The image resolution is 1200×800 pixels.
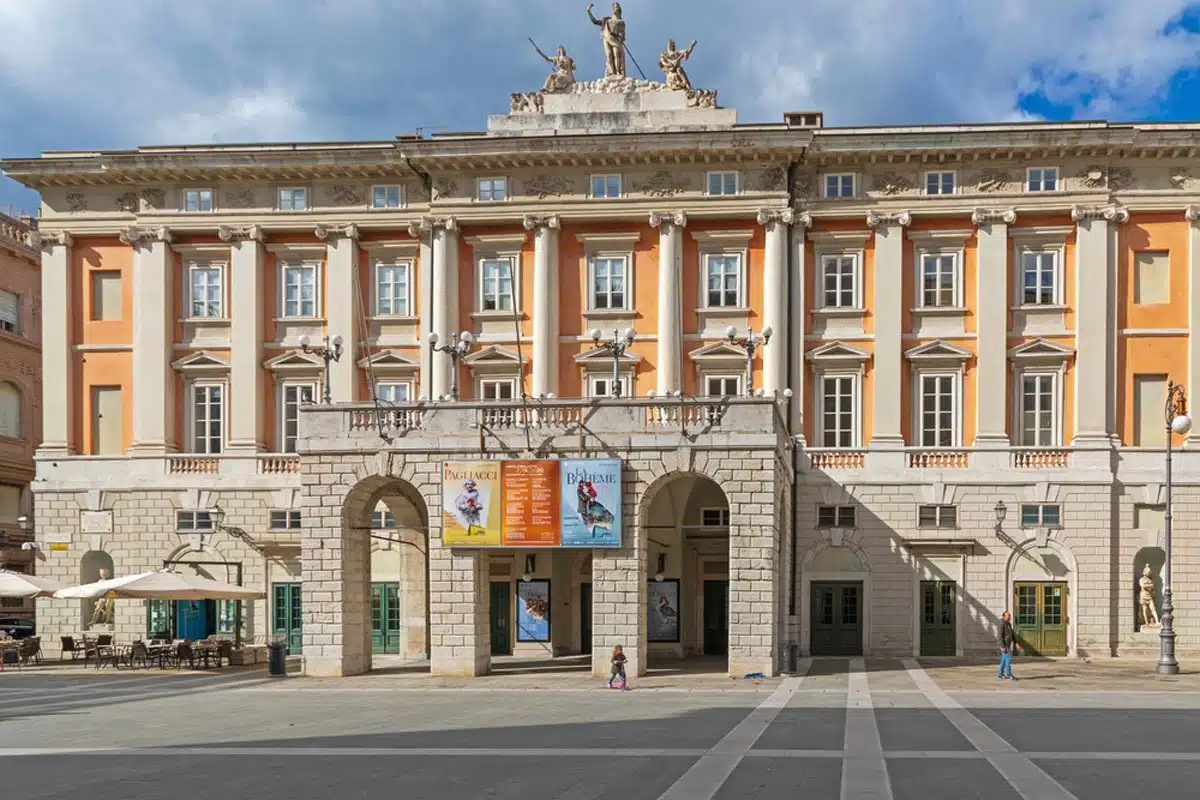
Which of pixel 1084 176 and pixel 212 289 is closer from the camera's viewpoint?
pixel 1084 176

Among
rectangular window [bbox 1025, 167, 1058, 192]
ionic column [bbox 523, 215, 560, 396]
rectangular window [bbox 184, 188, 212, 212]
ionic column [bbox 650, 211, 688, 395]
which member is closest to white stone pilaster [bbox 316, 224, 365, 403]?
rectangular window [bbox 184, 188, 212, 212]

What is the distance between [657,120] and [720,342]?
7.70 m

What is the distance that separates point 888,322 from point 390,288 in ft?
55.0

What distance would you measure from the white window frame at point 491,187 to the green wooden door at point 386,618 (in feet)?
43.5

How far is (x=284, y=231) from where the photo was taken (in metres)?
48.1

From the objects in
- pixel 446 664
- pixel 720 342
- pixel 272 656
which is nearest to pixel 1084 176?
pixel 720 342

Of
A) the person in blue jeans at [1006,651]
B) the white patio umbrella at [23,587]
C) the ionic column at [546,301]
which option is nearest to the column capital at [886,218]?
the ionic column at [546,301]

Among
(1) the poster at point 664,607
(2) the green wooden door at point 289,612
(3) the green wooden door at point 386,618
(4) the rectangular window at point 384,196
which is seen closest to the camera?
(1) the poster at point 664,607

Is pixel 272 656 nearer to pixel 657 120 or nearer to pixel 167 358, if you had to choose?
pixel 167 358

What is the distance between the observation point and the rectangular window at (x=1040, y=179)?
148 feet

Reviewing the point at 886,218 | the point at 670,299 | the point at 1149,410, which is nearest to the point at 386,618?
the point at 670,299

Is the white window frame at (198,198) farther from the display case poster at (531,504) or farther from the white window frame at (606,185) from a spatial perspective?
the display case poster at (531,504)

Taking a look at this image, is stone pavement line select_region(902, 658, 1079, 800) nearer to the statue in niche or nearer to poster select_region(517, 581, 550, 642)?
the statue in niche

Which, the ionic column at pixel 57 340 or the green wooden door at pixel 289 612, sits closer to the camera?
the green wooden door at pixel 289 612
